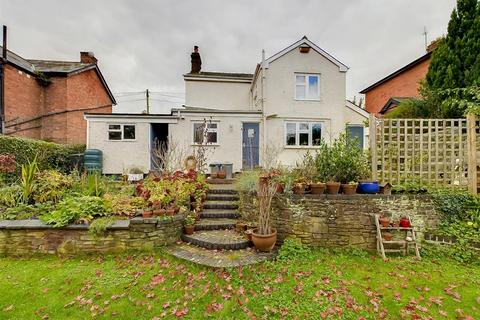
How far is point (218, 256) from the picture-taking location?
4.54m

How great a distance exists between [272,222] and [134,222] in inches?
120

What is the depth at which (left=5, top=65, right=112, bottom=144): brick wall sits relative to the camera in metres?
13.2

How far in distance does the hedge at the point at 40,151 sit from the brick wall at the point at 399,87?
68.0 ft

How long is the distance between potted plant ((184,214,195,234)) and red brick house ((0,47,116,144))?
13.7 meters

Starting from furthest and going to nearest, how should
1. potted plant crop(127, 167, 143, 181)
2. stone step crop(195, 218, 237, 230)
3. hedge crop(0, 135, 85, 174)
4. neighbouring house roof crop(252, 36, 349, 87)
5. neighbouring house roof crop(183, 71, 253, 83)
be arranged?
1. neighbouring house roof crop(183, 71, 253, 83)
2. neighbouring house roof crop(252, 36, 349, 87)
3. potted plant crop(127, 167, 143, 181)
4. hedge crop(0, 135, 85, 174)
5. stone step crop(195, 218, 237, 230)

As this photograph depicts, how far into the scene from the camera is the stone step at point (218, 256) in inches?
167

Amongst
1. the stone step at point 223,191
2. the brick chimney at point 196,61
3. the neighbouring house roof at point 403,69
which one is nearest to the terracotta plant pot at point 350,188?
the stone step at point 223,191

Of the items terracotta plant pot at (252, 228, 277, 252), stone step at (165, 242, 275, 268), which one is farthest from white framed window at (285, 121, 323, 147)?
stone step at (165, 242, 275, 268)

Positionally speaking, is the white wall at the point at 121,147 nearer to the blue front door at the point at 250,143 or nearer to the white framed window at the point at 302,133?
the blue front door at the point at 250,143

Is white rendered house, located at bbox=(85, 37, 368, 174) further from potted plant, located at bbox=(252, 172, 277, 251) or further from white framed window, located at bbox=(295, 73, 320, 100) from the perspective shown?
potted plant, located at bbox=(252, 172, 277, 251)

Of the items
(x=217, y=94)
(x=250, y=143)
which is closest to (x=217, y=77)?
(x=217, y=94)

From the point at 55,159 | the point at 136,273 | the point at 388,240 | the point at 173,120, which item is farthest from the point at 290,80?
the point at 55,159

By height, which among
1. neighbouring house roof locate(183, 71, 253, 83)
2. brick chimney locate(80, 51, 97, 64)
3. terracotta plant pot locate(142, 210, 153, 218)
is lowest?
terracotta plant pot locate(142, 210, 153, 218)

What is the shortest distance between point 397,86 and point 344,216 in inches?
726
